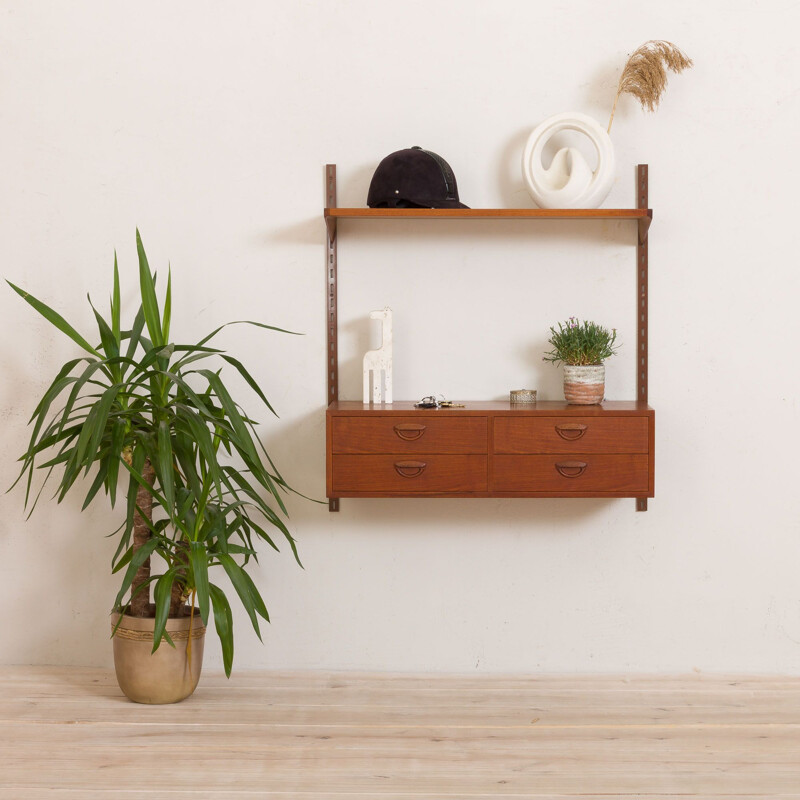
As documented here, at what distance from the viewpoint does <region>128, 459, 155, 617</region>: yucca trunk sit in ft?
7.44

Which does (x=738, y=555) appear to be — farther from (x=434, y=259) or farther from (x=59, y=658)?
(x=59, y=658)

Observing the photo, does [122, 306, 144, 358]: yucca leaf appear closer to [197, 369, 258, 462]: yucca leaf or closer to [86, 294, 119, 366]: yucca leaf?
[86, 294, 119, 366]: yucca leaf

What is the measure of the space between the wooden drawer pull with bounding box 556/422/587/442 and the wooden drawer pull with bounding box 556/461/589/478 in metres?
0.06

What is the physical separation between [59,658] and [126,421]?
0.91 m

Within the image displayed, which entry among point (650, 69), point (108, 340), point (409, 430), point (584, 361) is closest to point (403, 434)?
point (409, 430)

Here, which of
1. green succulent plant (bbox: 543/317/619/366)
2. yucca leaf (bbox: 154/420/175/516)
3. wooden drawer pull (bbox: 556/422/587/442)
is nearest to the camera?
yucca leaf (bbox: 154/420/175/516)

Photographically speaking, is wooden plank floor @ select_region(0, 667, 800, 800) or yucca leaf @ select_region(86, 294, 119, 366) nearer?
wooden plank floor @ select_region(0, 667, 800, 800)

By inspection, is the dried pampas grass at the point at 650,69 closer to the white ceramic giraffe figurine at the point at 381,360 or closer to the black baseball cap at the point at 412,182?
the black baseball cap at the point at 412,182

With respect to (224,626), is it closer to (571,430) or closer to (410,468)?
(410,468)

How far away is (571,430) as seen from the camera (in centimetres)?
227

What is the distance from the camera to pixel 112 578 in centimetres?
259

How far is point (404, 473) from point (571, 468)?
447 millimetres

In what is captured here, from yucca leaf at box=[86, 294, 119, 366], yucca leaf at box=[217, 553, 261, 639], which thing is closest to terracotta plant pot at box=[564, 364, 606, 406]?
yucca leaf at box=[217, 553, 261, 639]

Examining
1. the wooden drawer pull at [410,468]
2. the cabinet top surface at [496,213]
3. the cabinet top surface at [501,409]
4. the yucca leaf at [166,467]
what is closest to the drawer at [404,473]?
the wooden drawer pull at [410,468]
